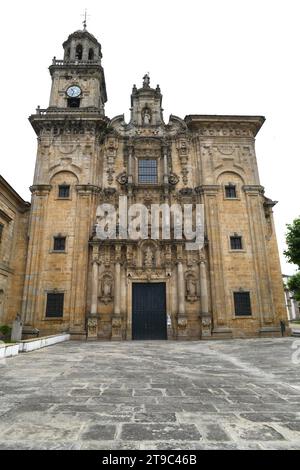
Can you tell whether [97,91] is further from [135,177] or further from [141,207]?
[141,207]

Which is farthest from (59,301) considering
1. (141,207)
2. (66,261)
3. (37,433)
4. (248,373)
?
(37,433)

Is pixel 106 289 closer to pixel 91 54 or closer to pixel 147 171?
pixel 147 171

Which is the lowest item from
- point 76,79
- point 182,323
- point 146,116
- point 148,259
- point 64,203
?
point 182,323

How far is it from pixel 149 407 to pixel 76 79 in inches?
1162

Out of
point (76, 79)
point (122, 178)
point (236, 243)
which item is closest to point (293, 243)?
point (236, 243)

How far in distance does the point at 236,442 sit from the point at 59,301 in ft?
61.3

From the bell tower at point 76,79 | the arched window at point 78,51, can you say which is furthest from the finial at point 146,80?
the arched window at point 78,51

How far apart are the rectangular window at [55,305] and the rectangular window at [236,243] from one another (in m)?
13.0

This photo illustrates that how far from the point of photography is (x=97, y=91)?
27.4m

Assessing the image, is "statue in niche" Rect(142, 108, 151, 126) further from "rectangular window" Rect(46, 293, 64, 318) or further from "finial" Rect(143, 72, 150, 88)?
"rectangular window" Rect(46, 293, 64, 318)

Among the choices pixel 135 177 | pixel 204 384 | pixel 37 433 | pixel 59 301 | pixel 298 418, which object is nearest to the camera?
pixel 37 433

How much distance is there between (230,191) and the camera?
23.8 meters

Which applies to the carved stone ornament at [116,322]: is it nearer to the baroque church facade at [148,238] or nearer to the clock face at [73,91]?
the baroque church facade at [148,238]
